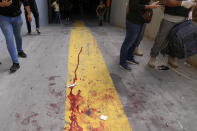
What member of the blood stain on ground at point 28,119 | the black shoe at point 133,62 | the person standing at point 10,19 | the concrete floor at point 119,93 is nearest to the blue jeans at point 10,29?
the person standing at point 10,19

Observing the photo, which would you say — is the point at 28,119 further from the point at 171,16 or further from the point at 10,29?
the point at 171,16

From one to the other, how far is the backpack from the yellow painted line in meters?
1.33

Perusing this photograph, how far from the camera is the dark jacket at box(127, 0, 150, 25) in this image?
2600 mm

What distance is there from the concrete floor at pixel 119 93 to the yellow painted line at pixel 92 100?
94 millimetres

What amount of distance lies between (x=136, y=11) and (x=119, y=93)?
1401 mm

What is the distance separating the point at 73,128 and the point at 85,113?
262 mm

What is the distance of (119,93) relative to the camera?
2330 millimetres

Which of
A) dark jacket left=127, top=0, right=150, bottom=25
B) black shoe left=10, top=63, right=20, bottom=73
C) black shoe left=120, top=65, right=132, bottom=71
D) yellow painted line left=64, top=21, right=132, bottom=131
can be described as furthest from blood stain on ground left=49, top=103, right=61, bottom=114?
dark jacket left=127, top=0, right=150, bottom=25

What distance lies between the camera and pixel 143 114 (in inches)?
76.1

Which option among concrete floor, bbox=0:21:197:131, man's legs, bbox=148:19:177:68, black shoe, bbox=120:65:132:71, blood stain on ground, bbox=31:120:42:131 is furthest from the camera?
black shoe, bbox=120:65:132:71

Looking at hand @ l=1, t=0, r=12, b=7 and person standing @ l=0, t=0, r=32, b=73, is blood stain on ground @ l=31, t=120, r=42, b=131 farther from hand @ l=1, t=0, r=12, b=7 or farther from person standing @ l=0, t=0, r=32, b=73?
hand @ l=1, t=0, r=12, b=7

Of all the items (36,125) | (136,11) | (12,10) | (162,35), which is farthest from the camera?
(162,35)

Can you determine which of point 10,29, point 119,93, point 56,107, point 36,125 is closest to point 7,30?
point 10,29

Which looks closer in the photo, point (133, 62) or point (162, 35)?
point (162, 35)
